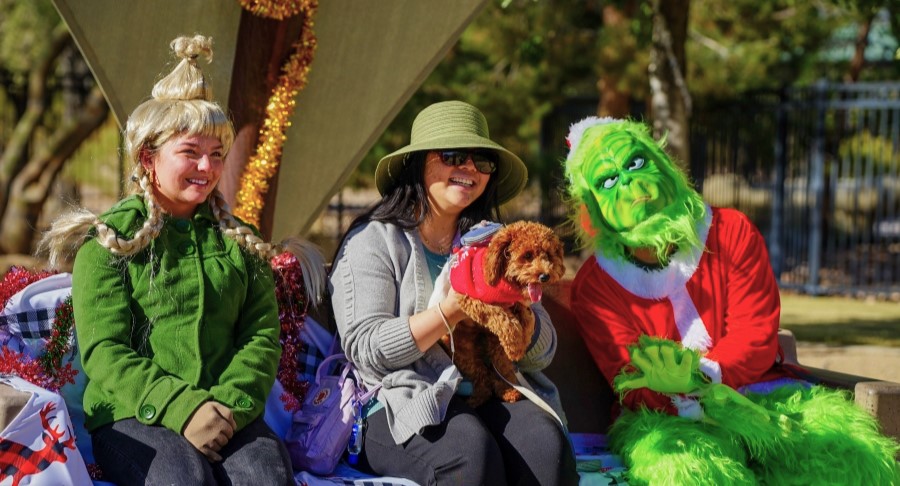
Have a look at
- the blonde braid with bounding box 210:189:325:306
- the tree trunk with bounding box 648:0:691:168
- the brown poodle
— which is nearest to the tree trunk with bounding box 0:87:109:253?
the tree trunk with bounding box 648:0:691:168

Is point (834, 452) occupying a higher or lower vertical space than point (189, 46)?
lower

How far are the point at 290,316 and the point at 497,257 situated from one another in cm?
80

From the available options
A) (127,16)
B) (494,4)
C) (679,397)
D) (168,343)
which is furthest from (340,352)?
(494,4)

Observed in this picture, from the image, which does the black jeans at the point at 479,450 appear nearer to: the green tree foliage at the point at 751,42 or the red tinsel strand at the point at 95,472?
the red tinsel strand at the point at 95,472

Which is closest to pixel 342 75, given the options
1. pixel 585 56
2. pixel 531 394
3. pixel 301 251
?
pixel 301 251

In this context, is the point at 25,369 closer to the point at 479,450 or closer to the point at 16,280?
the point at 16,280

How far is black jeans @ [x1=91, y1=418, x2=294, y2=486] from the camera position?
2656 millimetres

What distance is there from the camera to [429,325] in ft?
9.87

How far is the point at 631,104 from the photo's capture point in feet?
44.2

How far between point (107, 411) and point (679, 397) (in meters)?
1.69

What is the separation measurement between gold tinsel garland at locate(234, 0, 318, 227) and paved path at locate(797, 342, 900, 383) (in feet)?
14.7

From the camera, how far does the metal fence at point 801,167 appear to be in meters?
12.0

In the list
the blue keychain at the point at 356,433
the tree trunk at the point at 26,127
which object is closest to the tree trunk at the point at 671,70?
the blue keychain at the point at 356,433

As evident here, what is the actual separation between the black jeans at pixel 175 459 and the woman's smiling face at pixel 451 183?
925 millimetres
